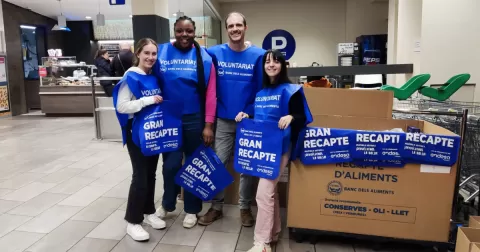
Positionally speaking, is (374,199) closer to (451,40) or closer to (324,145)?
(324,145)

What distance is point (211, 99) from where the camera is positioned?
2.40 metres

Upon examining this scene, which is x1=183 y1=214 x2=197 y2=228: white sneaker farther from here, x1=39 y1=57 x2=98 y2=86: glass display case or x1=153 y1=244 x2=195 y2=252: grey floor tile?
x1=39 y1=57 x2=98 y2=86: glass display case

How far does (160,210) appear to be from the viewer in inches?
109

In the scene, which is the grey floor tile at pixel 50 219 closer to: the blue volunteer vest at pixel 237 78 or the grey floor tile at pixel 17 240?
the grey floor tile at pixel 17 240

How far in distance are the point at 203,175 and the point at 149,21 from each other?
7.87ft

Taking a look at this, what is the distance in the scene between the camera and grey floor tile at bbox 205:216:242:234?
2.57 meters

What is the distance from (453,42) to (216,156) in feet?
12.1

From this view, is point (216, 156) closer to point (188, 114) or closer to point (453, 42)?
point (188, 114)

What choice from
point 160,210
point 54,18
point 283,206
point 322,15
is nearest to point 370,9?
point 322,15

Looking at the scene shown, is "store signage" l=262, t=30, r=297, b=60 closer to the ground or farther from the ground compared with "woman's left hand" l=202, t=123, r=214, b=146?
farther from the ground

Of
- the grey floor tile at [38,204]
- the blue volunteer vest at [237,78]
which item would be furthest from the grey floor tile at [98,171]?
the blue volunteer vest at [237,78]

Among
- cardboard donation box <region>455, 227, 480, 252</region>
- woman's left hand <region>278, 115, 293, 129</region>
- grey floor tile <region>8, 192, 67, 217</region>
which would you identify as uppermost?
woman's left hand <region>278, 115, 293, 129</region>

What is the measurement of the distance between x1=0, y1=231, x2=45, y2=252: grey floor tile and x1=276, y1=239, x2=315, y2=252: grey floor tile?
5.53ft

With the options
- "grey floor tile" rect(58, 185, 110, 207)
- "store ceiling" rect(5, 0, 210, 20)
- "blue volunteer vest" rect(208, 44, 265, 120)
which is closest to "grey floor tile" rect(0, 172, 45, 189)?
"grey floor tile" rect(58, 185, 110, 207)
